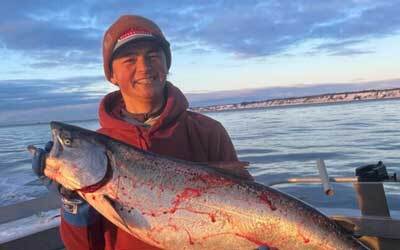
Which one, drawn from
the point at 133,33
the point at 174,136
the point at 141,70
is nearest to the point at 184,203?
the point at 174,136

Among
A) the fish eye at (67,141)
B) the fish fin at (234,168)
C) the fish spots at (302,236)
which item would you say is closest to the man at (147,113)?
the fish fin at (234,168)

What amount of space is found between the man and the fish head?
38cm

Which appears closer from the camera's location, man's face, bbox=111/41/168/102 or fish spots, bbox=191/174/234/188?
fish spots, bbox=191/174/234/188

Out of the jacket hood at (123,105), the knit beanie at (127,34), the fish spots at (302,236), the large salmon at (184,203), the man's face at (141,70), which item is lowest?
the fish spots at (302,236)

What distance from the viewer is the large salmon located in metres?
2.65

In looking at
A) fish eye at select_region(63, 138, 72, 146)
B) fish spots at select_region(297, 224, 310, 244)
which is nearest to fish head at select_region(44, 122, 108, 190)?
fish eye at select_region(63, 138, 72, 146)

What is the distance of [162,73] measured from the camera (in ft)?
10.7

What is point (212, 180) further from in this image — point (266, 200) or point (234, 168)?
point (266, 200)

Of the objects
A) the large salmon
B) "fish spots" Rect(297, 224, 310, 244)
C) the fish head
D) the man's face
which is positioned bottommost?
"fish spots" Rect(297, 224, 310, 244)

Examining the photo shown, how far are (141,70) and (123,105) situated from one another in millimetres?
426

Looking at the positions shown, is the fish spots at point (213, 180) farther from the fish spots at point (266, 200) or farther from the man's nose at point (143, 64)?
the man's nose at point (143, 64)

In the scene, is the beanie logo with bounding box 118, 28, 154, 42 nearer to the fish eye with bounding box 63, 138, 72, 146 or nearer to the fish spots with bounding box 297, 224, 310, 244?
the fish eye with bounding box 63, 138, 72, 146

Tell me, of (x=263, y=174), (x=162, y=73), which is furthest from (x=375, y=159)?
(x=162, y=73)

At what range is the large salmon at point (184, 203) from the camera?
2.65 m
